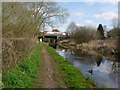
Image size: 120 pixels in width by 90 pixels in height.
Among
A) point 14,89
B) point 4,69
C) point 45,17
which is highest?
point 45,17

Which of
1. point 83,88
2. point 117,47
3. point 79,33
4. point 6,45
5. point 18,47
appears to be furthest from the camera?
point 79,33

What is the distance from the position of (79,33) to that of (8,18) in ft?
116

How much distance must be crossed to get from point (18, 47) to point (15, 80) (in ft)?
7.60

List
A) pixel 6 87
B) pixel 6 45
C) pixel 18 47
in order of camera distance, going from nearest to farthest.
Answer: pixel 6 87 → pixel 6 45 → pixel 18 47

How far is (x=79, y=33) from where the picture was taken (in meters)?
40.9

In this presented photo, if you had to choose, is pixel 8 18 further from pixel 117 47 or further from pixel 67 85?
pixel 117 47

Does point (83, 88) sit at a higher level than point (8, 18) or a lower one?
lower

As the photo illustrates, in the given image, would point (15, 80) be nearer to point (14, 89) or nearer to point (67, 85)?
point (14, 89)

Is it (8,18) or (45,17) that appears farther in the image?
(45,17)

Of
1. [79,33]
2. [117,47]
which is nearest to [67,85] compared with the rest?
[117,47]

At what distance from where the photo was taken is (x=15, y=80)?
5277 millimetres

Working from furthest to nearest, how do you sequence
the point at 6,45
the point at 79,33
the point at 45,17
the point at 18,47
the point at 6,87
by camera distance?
the point at 79,33, the point at 45,17, the point at 18,47, the point at 6,45, the point at 6,87

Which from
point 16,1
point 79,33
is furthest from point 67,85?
point 79,33

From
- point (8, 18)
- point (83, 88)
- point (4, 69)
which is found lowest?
point (83, 88)
